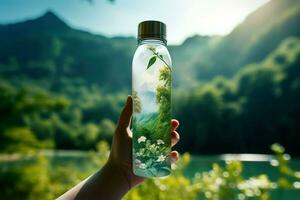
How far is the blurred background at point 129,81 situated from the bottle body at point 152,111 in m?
6.93

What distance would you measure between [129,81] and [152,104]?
1113 inches

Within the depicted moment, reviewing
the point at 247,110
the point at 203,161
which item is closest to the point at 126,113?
the point at 203,161

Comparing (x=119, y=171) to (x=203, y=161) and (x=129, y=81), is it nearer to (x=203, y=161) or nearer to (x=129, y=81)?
(x=203, y=161)

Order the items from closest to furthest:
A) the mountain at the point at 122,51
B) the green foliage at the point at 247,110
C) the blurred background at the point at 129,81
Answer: the blurred background at the point at 129,81 < the green foliage at the point at 247,110 < the mountain at the point at 122,51

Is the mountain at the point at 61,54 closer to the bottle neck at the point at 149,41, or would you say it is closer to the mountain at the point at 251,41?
the mountain at the point at 251,41

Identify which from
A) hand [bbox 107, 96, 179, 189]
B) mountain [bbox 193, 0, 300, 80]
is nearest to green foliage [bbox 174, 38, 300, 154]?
mountain [bbox 193, 0, 300, 80]

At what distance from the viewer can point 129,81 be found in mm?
29125

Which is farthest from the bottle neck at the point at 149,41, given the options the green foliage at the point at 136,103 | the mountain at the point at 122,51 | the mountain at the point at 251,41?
the mountain at the point at 251,41

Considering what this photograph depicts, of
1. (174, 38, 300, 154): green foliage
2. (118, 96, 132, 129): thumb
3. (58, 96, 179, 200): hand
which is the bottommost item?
(174, 38, 300, 154): green foliage

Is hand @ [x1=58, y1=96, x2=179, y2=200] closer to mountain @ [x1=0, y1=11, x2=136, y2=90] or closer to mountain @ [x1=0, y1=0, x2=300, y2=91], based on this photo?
mountain @ [x1=0, y1=11, x2=136, y2=90]

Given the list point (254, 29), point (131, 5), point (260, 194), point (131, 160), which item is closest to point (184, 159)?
point (260, 194)

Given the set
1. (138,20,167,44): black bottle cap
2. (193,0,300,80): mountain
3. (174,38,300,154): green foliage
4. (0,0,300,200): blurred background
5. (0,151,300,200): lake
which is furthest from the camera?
(193,0,300,80): mountain

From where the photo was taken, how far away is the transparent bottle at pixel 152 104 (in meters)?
0.91

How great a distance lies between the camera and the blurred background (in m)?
10.3
